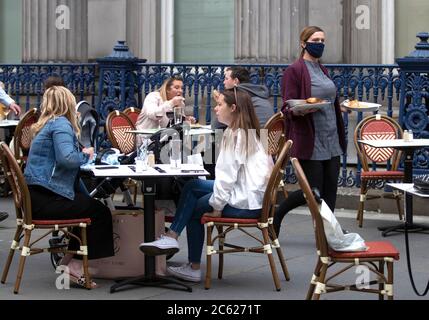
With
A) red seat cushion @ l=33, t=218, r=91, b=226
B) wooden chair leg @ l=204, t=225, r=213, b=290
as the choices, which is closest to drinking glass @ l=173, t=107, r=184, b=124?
wooden chair leg @ l=204, t=225, r=213, b=290

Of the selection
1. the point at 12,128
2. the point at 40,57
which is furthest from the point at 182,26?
the point at 12,128

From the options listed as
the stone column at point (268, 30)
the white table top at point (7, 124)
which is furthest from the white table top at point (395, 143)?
the white table top at point (7, 124)

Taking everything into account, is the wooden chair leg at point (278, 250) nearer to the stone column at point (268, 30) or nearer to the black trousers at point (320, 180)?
the black trousers at point (320, 180)

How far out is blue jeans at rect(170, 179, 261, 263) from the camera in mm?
9188

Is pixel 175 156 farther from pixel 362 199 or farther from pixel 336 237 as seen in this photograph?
pixel 362 199

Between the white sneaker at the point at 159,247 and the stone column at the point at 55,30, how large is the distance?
29.1ft

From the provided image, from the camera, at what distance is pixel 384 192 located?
517 inches

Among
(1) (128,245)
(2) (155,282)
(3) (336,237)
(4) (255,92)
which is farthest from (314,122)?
(3) (336,237)

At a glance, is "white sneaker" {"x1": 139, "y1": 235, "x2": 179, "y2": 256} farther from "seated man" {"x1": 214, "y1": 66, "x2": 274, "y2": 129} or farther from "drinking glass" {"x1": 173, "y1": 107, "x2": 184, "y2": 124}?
"drinking glass" {"x1": 173, "y1": 107, "x2": 184, "y2": 124}

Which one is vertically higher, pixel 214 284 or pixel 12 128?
pixel 12 128

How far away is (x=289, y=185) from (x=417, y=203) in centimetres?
173

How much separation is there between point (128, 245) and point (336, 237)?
8.15 feet

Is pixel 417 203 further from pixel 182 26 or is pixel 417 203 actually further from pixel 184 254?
pixel 182 26

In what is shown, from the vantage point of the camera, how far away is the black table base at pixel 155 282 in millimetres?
8969
